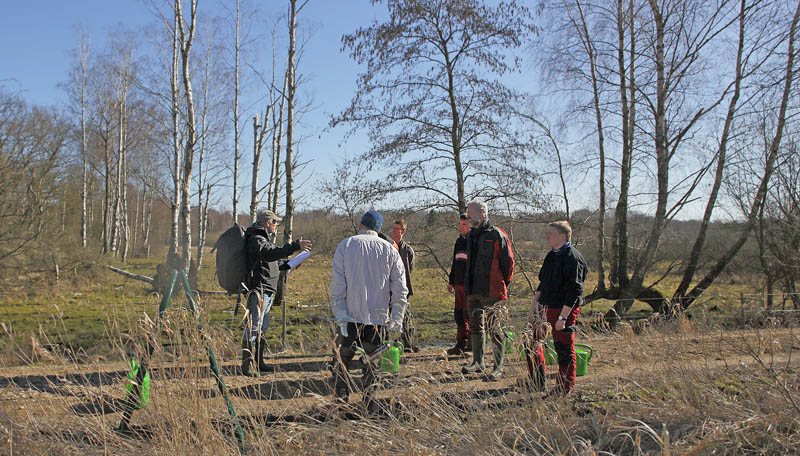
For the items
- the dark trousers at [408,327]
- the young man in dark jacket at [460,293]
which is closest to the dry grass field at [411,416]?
the dark trousers at [408,327]

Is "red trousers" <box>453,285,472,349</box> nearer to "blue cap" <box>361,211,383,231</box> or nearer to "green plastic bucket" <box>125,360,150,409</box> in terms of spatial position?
"blue cap" <box>361,211,383,231</box>

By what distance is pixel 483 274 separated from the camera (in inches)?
174

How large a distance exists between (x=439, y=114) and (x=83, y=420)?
817 centimetres

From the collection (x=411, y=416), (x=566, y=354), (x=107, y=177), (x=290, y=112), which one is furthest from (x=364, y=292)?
(x=107, y=177)

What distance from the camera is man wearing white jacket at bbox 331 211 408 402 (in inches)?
134

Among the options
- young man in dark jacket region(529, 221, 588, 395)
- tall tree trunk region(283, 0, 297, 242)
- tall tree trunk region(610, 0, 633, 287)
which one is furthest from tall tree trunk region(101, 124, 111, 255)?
young man in dark jacket region(529, 221, 588, 395)

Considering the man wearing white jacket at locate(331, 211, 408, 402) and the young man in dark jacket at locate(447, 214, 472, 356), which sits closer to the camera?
the man wearing white jacket at locate(331, 211, 408, 402)

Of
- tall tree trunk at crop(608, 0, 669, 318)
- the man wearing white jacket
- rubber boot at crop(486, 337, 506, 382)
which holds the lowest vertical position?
rubber boot at crop(486, 337, 506, 382)

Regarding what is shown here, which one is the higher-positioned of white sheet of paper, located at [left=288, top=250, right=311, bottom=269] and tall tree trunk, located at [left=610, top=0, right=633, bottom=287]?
tall tree trunk, located at [left=610, top=0, right=633, bottom=287]

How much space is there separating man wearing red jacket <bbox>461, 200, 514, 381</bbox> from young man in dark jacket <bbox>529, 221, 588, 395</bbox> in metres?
0.52

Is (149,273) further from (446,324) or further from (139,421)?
(139,421)

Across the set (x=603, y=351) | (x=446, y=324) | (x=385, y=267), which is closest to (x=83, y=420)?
(x=385, y=267)

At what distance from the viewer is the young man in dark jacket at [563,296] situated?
3688mm

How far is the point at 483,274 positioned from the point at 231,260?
2.50m
